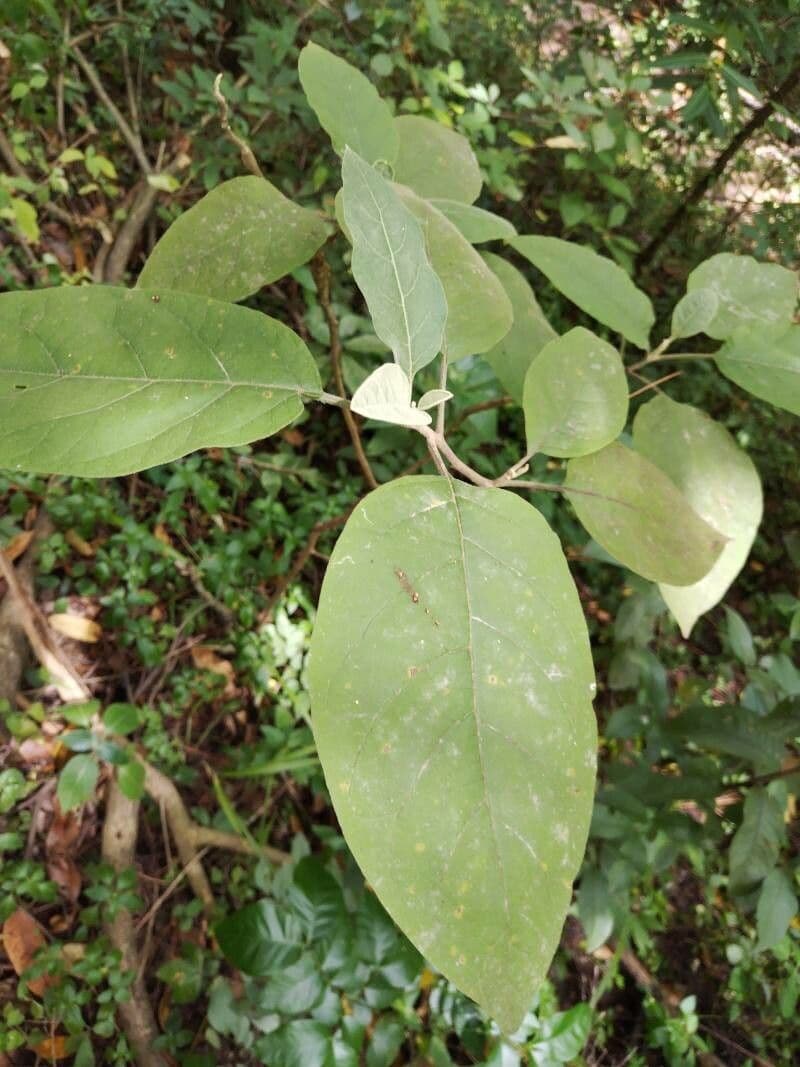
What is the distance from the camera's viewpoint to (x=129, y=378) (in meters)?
0.82

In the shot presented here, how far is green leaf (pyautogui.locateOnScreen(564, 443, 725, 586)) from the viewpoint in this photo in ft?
3.25

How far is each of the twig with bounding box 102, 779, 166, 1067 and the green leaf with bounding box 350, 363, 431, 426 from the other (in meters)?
1.37

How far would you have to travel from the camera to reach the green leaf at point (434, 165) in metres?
1.21

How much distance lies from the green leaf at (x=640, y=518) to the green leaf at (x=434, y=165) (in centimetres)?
54

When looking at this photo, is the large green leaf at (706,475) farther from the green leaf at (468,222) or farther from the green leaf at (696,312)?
the green leaf at (468,222)

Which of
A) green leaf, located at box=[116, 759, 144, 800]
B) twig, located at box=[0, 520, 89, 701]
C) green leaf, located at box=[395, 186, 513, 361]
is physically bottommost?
twig, located at box=[0, 520, 89, 701]

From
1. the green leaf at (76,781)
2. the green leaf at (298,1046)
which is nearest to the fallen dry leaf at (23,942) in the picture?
the green leaf at (76,781)

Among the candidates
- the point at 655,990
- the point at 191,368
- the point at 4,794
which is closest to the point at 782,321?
the point at 191,368

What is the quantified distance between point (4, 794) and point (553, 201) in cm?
270

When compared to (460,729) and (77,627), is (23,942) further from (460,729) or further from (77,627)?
(460,729)

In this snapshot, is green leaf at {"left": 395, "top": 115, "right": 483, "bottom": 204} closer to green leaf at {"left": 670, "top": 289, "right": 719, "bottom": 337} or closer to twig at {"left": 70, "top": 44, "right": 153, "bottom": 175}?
green leaf at {"left": 670, "top": 289, "right": 719, "bottom": 337}

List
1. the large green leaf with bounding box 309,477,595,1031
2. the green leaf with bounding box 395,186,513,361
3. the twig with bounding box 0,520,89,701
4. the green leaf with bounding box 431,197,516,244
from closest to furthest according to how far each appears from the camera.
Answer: the large green leaf with bounding box 309,477,595,1031 → the green leaf with bounding box 395,186,513,361 → the green leaf with bounding box 431,197,516,244 → the twig with bounding box 0,520,89,701

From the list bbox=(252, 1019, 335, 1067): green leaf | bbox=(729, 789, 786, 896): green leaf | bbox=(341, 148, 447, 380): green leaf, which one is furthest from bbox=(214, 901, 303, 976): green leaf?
bbox=(341, 148, 447, 380): green leaf

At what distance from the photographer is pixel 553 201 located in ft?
9.02
